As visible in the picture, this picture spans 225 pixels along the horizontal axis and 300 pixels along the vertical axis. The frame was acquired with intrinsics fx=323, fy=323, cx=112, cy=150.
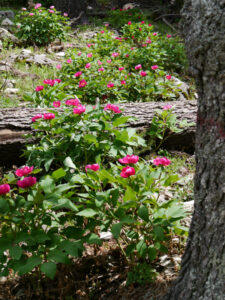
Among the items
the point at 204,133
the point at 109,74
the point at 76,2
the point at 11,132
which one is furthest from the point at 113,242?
the point at 76,2

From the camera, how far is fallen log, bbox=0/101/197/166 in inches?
128

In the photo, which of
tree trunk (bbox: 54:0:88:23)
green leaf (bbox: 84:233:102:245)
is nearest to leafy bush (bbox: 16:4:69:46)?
tree trunk (bbox: 54:0:88:23)

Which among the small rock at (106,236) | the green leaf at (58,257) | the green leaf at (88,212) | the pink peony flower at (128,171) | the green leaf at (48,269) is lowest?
the small rock at (106,236)

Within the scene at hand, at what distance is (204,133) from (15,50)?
5.86m

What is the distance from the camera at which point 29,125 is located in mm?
3281

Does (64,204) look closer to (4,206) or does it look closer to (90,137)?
(4,206)

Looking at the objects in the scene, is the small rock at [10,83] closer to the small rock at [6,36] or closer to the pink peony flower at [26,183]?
the small rock at [6,36]

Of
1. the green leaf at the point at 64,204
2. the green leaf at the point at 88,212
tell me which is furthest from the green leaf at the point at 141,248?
the green leaf at the point at 64,204

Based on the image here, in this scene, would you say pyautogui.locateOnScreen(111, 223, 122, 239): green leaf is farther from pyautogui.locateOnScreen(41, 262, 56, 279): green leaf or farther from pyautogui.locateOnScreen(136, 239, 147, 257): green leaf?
pyautogui.locateOnScreen(41, 262, 56, 279): green leaf

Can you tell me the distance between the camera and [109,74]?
4.93m

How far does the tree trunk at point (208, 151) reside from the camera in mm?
1173

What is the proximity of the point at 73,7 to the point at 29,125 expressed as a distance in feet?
23.1

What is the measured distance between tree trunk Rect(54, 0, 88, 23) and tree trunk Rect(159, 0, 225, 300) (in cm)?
871

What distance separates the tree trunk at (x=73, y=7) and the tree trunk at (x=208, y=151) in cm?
871
